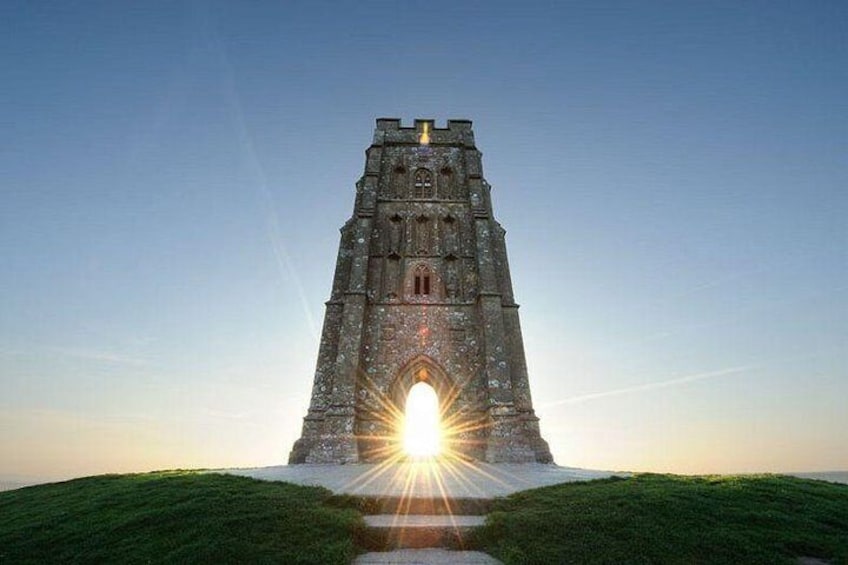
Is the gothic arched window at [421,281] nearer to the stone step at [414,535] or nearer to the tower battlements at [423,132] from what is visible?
the tower battlements at [423,132]

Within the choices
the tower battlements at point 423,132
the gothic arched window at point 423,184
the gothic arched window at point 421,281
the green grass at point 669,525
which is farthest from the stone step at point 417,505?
the tower battlements at point 423,132

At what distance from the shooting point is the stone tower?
723 inches

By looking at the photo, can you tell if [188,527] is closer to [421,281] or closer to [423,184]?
[421,281]

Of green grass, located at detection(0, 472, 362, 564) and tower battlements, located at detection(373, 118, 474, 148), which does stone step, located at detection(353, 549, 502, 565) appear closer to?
green grass, located at detection(0, 472, 362, 564)

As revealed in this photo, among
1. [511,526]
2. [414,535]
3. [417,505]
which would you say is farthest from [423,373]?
[511,526]

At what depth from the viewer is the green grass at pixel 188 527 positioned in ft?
22.6

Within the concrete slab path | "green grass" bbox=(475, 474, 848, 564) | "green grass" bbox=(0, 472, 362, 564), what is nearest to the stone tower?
"green grass" bbox=(0, 472, 362, 564)

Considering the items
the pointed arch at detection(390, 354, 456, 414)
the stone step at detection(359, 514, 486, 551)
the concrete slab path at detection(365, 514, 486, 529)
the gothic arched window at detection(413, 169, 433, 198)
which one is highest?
the gothic arched window at detection(413, 169, 433, 198)

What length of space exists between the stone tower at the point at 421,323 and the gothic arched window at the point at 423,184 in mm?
59

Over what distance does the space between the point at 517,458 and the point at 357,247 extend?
11.7 meters

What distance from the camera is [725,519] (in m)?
7.97

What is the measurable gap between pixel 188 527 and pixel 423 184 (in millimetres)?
21012

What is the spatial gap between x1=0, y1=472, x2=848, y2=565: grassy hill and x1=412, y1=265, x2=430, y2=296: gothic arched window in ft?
43.0

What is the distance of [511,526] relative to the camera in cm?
784
